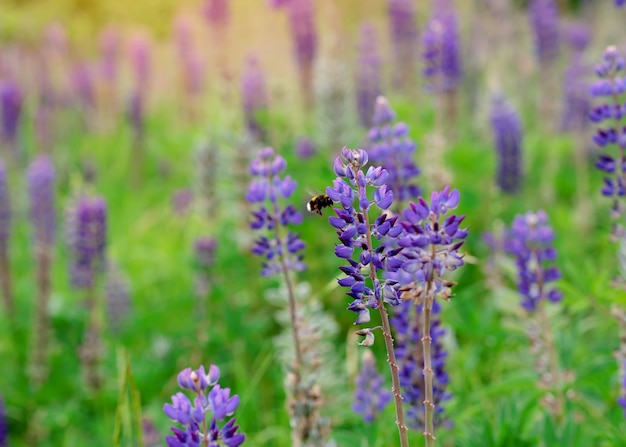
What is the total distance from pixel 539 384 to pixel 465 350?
101cm

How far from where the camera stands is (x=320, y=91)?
14.4ft

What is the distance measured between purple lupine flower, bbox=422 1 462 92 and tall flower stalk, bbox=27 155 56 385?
202 centimetres

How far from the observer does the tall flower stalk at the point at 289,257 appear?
1984 mm

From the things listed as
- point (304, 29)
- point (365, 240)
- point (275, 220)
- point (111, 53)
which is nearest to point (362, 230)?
Result: point (365, 240)

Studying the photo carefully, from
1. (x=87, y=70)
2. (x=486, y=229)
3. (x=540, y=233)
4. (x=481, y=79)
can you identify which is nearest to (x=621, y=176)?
(x=540, y=233)

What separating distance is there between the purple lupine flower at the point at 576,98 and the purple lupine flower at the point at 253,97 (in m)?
2.00

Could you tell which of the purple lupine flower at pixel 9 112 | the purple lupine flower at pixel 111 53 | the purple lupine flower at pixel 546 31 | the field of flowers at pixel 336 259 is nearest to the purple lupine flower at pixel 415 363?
the field of flowers at pixel 336 259

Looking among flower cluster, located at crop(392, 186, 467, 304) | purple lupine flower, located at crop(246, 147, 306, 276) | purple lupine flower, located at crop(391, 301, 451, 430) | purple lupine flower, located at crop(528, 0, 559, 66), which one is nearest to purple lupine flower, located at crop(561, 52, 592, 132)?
purple lupine flower, located at crop(528, 0, 559, 66)

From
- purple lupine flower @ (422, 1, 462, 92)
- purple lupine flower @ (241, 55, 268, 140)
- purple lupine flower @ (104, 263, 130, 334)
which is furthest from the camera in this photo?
purple lupine flower @ (241, 55, 268, 140)

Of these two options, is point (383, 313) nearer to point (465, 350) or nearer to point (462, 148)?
point (465, 350)

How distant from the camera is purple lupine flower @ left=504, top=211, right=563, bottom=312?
2.27m

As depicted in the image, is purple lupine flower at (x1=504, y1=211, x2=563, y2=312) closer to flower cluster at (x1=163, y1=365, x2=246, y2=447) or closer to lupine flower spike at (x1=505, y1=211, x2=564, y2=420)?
lupine flower spike at (x1=505, y1=211, x2=564, y2=420)

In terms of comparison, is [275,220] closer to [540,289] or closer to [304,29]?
[540,289]

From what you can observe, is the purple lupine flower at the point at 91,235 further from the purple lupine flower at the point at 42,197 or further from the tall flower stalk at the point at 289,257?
the tall flower stalk at the point at 289,257
